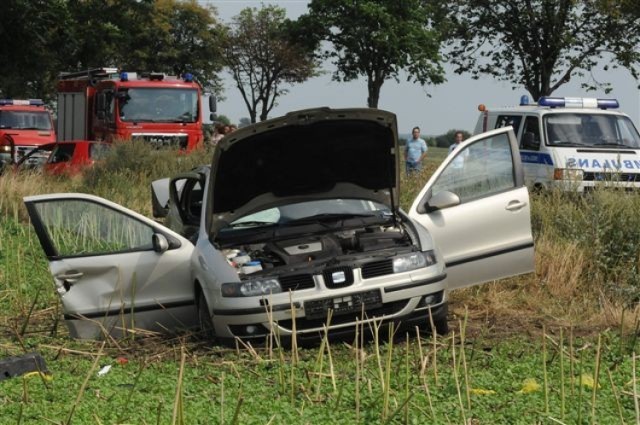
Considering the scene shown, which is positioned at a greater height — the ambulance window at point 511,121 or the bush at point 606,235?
the ambulance window at point 511,121

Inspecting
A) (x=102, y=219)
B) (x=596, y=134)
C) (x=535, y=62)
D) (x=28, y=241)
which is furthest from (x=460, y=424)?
(x=535, y=62)

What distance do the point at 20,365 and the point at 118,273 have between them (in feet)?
5.07

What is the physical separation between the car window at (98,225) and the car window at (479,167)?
2524mm

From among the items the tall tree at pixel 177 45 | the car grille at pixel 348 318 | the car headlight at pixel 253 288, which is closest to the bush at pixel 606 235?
the car grille at pixel 348 318

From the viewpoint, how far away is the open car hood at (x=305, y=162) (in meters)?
8.80

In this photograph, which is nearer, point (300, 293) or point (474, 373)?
point (474, 373)

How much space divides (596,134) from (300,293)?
10.6 m

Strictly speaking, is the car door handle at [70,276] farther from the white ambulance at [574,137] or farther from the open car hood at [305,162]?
the white ambulance at [574,137]

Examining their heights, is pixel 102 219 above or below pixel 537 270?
above

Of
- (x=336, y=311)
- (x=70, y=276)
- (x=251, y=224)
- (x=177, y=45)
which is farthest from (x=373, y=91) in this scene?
(x=336, y=311)

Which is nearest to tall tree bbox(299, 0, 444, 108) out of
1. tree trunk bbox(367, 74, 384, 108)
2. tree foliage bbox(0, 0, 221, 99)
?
tree trunk bbox(367, 74, 384, 108)

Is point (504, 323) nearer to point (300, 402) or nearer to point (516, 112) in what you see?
point (300, 402)

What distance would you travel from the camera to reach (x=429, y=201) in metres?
9.31

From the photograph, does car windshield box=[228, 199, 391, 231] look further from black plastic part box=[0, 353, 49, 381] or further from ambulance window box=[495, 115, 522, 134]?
ambulance window box=[495, 115, 522, 134]
